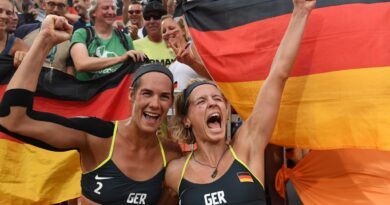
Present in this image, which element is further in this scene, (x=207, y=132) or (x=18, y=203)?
(x=18, y=203)

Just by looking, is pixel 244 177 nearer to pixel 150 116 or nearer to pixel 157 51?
pixel 150 116

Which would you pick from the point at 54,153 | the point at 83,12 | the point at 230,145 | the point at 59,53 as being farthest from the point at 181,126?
the point at 83,12

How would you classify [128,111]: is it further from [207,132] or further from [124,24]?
[124,24]

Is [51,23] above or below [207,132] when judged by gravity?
above

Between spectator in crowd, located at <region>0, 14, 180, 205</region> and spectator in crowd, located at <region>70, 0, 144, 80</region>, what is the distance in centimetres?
123

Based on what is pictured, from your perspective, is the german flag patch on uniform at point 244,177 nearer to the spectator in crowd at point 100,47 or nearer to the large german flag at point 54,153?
the large german flag at point 54,153

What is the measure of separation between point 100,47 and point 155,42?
0.91 meters

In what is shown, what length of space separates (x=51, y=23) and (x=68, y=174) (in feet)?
5.92

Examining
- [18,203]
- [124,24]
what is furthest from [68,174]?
[124,24]

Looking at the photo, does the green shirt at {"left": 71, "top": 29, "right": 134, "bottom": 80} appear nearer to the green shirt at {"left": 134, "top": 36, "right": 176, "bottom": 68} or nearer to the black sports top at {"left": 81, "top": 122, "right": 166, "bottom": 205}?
the green shirt at {"left": 134, "top": 36, "right": 176, "bottom": 68}

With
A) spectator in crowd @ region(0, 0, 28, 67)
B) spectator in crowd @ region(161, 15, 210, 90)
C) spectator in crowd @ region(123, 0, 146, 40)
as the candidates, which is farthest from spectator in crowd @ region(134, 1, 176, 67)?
spectator in crowd @ region(0, 0, 28, 67)

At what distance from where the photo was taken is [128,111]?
15.9 feet

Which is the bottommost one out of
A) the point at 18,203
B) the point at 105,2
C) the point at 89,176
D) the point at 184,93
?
the point at 18,203

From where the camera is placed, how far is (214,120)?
3.57 metres
